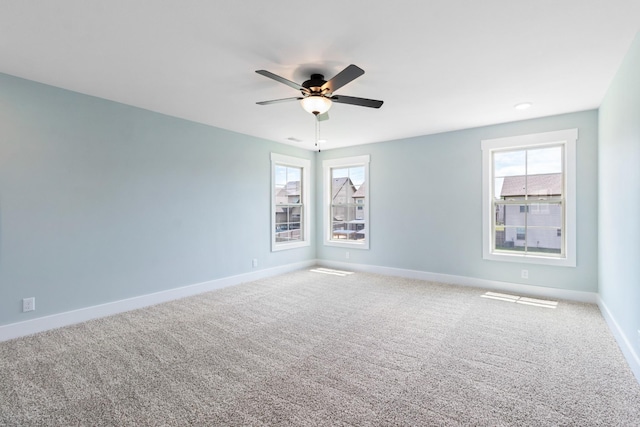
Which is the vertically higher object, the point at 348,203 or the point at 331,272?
the point at 348,203

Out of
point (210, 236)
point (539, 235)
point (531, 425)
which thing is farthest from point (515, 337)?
point (210, 236)

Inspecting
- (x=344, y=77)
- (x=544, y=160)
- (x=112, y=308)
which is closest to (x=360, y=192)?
(x=544, y=160)

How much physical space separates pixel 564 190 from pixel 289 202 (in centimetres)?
451

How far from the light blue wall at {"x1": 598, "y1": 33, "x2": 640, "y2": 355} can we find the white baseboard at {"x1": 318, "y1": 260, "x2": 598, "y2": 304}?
0.54m

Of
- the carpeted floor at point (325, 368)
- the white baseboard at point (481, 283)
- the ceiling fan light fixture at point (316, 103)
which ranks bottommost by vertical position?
the carpeted floor at point (325, 368)

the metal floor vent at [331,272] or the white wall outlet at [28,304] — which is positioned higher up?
the white wall outlet at [28,304]

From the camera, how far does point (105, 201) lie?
3.69 metres

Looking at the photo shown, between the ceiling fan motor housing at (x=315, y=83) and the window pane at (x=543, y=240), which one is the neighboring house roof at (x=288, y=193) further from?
the window pane at (x=543, y=240)

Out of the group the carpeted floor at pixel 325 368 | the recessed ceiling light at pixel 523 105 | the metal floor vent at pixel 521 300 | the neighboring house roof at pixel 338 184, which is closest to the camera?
the carpeted floor at pixel 325 368

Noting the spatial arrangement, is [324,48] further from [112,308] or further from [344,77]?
[112,308]

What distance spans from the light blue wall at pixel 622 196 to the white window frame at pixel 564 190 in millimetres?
471

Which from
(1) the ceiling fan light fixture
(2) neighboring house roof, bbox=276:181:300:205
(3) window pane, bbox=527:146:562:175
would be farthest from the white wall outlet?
(3) window pane, bbox=527:146:562:175

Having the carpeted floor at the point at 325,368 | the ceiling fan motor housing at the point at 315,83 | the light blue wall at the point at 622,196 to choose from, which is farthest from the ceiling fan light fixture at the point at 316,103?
the light blue wall at the point at 622,196

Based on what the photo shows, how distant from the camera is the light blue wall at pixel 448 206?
13.6 feet
